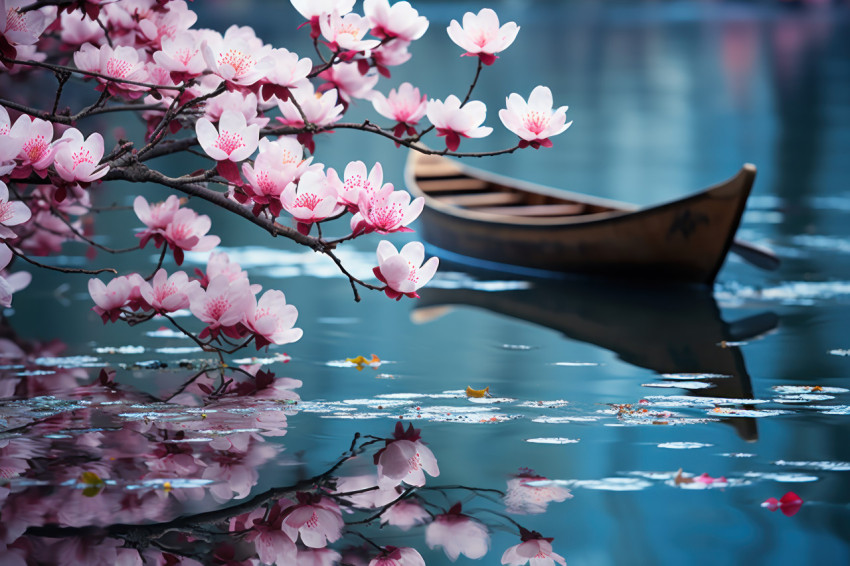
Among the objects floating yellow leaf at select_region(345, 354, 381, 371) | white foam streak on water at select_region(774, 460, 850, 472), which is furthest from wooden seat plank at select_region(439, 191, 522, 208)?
white foam streak on water at select_region(774, 460, 850, 472)

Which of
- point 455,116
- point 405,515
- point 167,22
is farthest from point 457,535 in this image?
point 167,22

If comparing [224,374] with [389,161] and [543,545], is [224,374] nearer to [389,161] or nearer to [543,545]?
[543,545]

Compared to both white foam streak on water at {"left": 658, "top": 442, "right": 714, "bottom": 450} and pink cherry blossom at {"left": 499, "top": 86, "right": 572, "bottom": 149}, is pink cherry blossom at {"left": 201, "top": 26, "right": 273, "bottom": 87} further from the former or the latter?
white foam streak on water at {"left": 658, "top": 442, "right": 714, "bottom": 450}

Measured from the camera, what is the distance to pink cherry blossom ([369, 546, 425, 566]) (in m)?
2.89

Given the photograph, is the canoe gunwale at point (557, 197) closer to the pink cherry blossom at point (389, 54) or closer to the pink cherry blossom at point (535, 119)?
the pink cherry blossom at point (389, 54)

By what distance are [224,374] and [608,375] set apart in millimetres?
1669

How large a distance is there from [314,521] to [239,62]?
53.1 inches

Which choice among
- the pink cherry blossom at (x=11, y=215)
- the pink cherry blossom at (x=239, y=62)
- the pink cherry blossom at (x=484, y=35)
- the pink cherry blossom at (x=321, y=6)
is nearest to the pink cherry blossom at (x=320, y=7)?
the pink cherry blossom at (x=321, y=6)

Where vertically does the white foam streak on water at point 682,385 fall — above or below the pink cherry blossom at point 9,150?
below

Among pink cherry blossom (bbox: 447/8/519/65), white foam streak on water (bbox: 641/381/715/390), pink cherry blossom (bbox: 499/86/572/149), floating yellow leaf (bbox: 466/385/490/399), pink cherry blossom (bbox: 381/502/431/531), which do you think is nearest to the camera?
pink cherry blossom (bbox: 381/502/431/531)

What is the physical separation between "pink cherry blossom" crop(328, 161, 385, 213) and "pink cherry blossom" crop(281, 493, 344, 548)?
33.8 inches

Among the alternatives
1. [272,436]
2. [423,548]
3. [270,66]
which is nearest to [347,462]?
[272,436]

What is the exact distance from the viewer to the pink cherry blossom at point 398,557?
2889 mm

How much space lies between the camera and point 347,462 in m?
3.70
